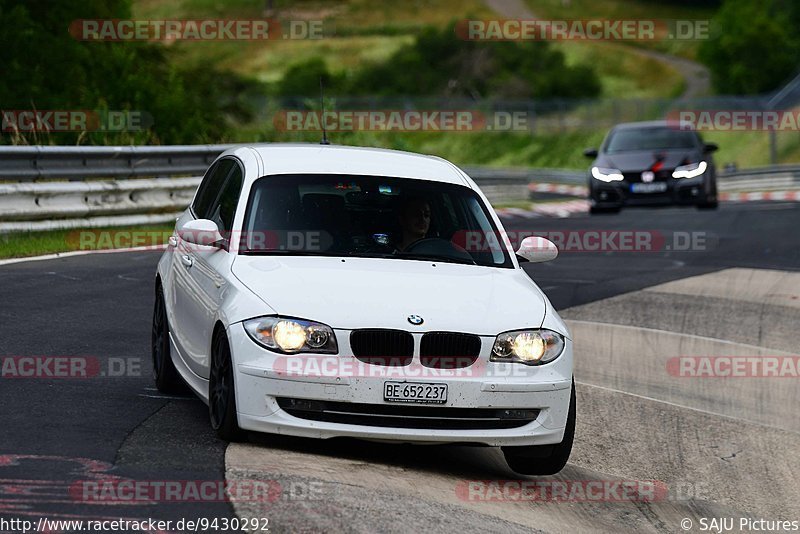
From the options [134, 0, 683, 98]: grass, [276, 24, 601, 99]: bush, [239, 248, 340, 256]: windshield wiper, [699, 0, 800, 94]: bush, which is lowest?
[134, 0, 683, 98]: grass

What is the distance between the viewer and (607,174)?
2670 cm

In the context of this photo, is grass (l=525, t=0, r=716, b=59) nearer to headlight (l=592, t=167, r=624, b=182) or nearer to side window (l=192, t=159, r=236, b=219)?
headlight (l=592, t=167, r=624, b=182)

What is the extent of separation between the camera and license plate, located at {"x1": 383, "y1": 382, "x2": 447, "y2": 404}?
283 inches

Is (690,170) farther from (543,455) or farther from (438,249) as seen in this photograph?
(543,455)

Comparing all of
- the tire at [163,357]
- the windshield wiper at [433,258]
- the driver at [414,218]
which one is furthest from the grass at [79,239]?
the windshield wiper at [433,258]

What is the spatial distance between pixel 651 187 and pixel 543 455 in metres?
18.9

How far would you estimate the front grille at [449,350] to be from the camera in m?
7.29

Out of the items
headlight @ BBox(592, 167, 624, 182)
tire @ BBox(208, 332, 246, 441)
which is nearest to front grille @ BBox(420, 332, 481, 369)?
tire @ BBox(208, 332, 246, 441)

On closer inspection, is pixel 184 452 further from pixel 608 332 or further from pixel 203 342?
pixel 608 332

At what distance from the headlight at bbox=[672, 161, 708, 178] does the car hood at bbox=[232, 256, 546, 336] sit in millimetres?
18509

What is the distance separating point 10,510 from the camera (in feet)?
19.7

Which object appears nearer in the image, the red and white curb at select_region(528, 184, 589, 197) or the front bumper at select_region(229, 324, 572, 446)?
the front bumper at select_region(229, 324, 572, 446)

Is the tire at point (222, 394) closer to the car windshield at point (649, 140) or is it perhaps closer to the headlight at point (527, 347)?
the headlight at point (527, 347)

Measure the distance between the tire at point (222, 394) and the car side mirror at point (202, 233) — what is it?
671mm
